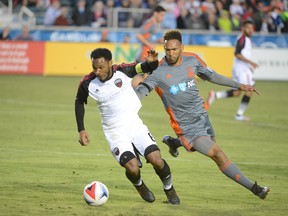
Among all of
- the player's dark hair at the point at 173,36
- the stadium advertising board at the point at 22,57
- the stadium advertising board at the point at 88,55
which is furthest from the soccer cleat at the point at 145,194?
the stadium advertising board at the point at 22,57

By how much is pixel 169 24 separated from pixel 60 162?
18.1 metres

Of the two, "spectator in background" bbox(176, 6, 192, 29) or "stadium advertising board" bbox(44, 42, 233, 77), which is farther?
"spectator in background" bbox(176, 6, 192, 29)

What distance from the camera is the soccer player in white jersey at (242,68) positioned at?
59.2 feet

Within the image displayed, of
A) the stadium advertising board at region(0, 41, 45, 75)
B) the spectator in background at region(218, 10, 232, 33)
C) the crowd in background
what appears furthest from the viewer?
the spectator in background at region(218, 10, 232, 33)

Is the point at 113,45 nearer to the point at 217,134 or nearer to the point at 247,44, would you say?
the point at 247,44

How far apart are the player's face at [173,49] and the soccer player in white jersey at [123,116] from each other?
32 centimetres

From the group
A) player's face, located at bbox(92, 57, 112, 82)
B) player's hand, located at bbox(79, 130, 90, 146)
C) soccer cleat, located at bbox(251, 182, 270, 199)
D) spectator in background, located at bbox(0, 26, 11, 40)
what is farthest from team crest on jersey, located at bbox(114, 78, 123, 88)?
spectator in background, located at bbox(0, 26, 11, 40)

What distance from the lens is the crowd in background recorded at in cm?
2973

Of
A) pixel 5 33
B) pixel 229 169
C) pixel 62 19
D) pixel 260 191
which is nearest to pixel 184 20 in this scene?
pixel 62 19

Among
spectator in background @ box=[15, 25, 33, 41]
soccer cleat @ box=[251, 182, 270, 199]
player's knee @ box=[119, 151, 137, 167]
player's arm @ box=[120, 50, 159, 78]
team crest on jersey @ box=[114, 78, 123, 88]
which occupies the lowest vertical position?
spectator in background @ box=[15, 25, 33, 41]

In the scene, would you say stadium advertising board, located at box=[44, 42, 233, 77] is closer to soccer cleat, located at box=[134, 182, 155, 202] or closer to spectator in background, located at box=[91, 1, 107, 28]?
spectator in background, located at box=[91, 1, 107, 28]

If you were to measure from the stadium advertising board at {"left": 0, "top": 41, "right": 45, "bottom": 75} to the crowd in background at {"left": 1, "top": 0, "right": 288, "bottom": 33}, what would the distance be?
251 centimetres

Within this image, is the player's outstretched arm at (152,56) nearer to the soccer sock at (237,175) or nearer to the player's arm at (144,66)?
the player's arm at (144,66)

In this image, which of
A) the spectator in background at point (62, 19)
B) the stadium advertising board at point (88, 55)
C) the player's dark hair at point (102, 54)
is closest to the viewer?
the player's dark hair at point (102, 54)
